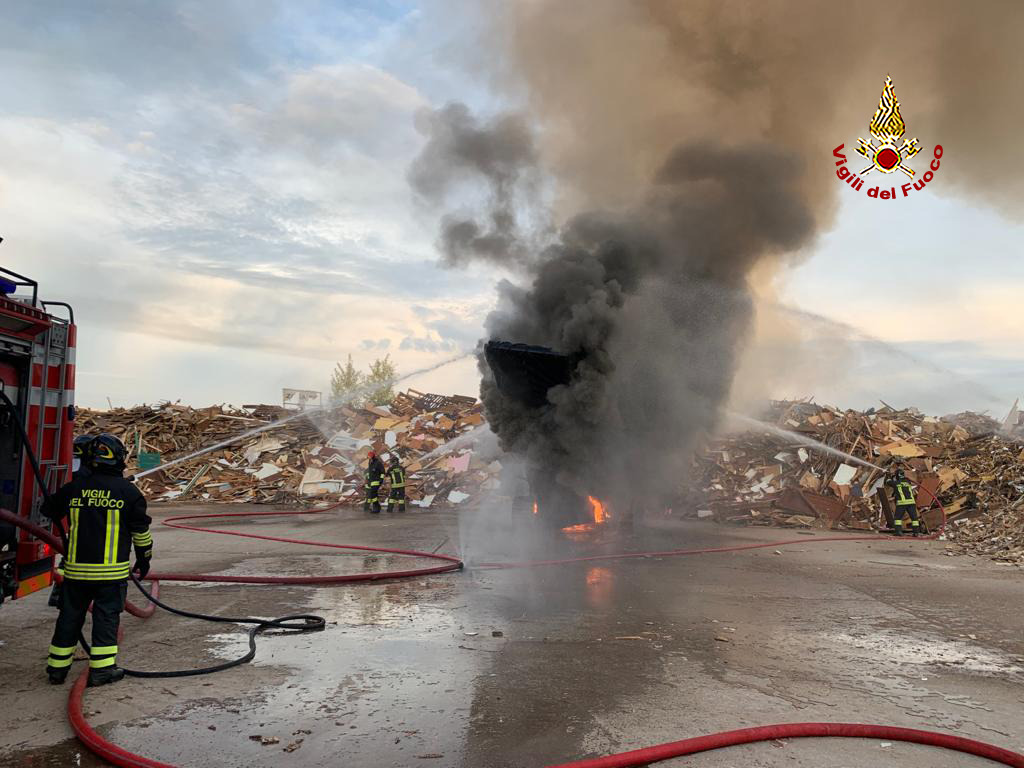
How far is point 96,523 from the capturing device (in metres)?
4.60

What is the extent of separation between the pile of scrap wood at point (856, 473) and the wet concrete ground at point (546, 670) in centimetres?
556

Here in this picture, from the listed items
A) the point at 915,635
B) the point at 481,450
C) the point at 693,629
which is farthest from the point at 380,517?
the point at 915,635

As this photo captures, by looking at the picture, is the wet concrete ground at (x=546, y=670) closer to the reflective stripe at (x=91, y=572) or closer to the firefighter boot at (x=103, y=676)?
the firefighter boot at (x=103, y=676)

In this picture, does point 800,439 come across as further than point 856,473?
Yes

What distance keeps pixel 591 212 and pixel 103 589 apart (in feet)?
31.8

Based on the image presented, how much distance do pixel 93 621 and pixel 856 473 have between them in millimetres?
15389

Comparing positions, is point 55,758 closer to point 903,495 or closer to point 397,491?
point 397,491

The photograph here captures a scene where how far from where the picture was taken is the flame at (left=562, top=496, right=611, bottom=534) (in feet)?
34.0

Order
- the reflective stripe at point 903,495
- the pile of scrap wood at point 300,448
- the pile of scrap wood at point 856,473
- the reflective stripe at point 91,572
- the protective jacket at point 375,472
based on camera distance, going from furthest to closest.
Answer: the pile of scrap wood at point 300,448
the protective jacket at point 375,472
the pile of scrap wood at point 856,473
the reflective stripe at point 903,495
the reflective stripe at point 91,572

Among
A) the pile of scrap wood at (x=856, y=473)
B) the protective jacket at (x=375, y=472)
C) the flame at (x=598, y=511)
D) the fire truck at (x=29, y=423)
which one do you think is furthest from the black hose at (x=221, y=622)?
the pile of scrap wood at (x=856, y=473)

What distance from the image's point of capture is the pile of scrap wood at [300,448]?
738 inches

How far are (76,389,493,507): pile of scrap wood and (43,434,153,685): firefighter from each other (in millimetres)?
12994

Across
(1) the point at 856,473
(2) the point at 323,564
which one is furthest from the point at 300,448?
(1) the point at 856,473

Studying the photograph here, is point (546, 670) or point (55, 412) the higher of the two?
point (55, 412)
